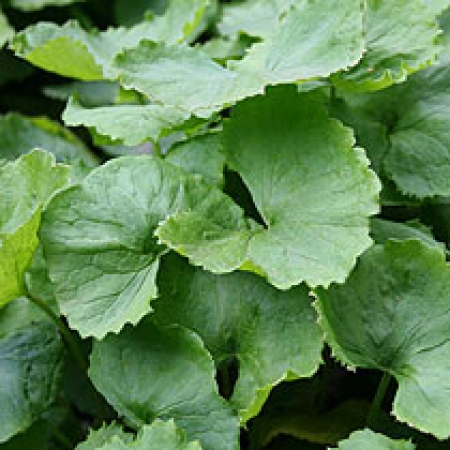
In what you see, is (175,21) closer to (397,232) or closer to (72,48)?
(72,48)

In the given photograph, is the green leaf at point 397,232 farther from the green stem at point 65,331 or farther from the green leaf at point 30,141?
the green leaf at point 30,141

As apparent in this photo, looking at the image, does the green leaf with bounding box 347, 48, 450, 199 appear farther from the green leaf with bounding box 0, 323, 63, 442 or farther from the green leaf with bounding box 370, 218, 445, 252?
the green leaf with bounding box 0, 323, 63, 442

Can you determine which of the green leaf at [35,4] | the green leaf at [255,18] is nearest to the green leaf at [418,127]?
the green leaf at [255,18]

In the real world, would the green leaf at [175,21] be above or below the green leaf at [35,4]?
above

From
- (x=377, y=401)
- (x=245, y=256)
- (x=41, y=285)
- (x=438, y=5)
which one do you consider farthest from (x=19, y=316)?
(x=438, y=5)

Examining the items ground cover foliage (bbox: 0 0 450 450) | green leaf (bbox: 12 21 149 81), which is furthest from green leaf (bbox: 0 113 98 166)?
ground cover foliage (bbox: 0 0 450 450)

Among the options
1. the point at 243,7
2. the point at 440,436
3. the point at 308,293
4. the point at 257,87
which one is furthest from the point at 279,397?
the point at 243,7
